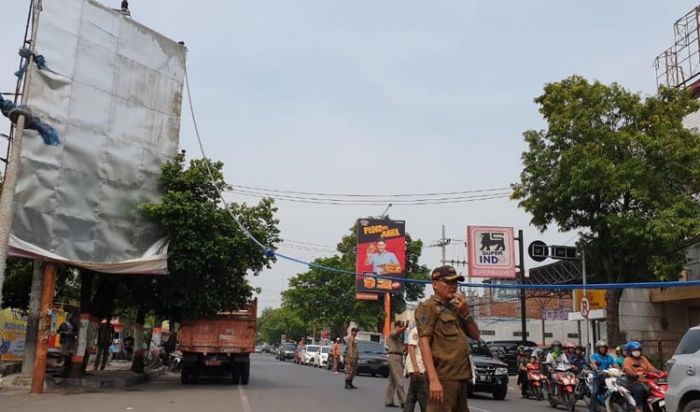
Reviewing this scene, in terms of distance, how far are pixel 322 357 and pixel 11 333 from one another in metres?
20.2

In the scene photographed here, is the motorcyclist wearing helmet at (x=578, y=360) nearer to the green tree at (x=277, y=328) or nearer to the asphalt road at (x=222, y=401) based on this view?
the asphalt road at (x=222, y=401)

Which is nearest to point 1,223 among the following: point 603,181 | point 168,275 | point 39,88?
point 39,88

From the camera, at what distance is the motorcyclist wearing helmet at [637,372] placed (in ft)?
33.6

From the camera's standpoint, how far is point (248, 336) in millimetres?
17953

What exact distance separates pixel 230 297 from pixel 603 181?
1075 centimetres

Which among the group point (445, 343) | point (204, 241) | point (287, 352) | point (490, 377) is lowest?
point (287, 352)

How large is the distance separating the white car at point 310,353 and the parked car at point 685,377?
3178 cm

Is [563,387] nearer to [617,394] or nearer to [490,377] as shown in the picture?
[490,377]

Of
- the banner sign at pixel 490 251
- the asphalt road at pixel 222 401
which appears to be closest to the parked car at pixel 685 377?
the asphalt road at pixel 222 401

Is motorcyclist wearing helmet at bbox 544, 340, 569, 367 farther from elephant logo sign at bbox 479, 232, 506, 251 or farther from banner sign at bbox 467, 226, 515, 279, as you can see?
elephant logo sign at bbox 479, 232, 506, 251

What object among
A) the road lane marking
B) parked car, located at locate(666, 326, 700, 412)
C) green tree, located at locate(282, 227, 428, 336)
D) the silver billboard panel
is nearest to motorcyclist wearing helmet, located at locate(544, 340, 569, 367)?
parked car, located at locate(666, 326, 700, 412)

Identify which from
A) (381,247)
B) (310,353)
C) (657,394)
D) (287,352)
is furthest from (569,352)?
(287,352)

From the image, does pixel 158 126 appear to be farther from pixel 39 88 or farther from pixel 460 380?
pixel 460 380

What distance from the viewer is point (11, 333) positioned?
21.0m
